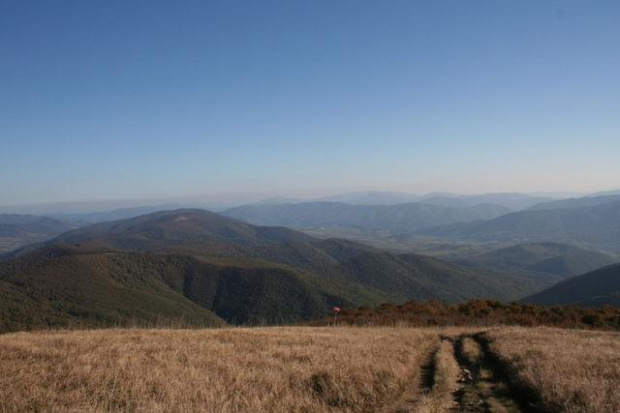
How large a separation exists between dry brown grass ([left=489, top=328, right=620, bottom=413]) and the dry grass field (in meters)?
0.03

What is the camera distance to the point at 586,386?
9.05 meters

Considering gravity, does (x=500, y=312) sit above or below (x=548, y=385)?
below

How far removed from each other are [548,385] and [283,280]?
165m

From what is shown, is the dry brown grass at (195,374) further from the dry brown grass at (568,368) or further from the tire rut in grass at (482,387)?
the dry brown grass at (568,368)

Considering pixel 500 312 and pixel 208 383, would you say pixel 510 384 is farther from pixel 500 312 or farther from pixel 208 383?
pixel 500 312

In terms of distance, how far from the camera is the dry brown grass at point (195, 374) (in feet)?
26.1

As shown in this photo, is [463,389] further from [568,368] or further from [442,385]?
[568,368]

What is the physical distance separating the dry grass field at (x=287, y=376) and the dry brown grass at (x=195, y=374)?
3 cm

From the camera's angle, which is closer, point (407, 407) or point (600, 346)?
point (407, 407)

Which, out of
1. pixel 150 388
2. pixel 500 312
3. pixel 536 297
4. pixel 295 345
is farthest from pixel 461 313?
pixel 536 297

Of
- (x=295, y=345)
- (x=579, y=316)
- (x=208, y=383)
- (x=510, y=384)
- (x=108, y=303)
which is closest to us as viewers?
(x=208, y=383)

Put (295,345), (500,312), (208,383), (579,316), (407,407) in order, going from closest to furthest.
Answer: (407,407), (208,383), (295,345), (579,316), (500,312)

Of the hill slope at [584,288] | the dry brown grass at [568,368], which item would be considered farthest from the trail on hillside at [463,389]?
the hill slope at [584,288]

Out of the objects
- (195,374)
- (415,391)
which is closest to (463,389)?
(415,391)
